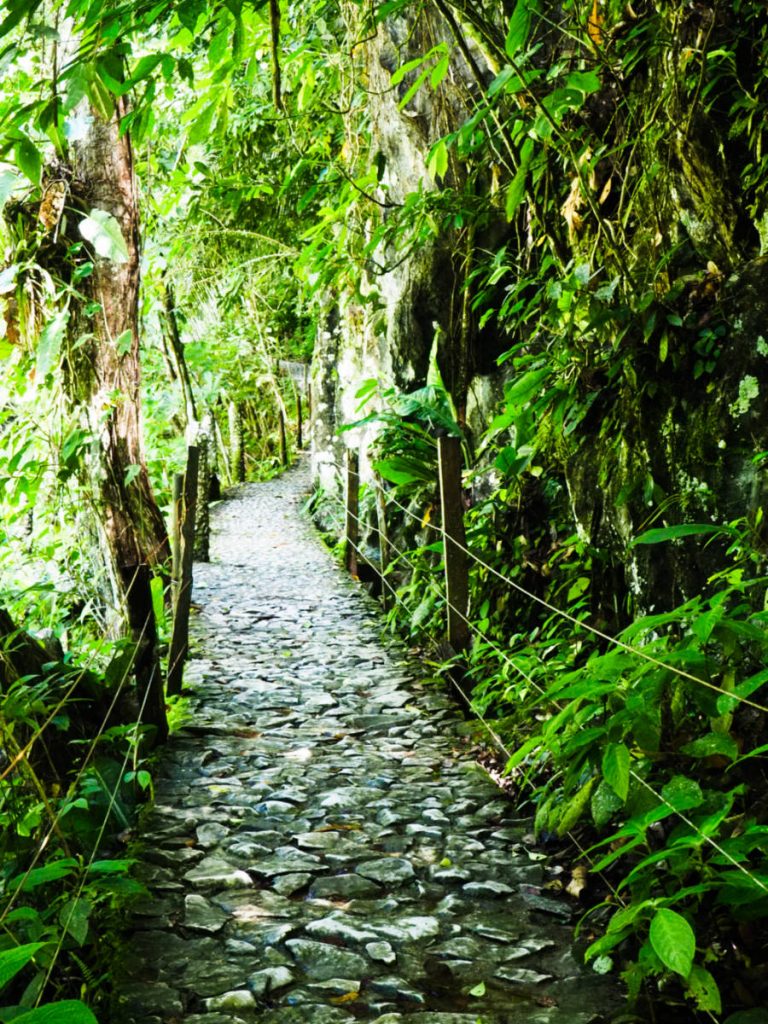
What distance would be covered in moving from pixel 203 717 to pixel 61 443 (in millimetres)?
1986

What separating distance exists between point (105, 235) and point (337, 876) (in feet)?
9.65

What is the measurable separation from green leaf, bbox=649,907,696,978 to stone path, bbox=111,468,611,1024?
26.6 inches

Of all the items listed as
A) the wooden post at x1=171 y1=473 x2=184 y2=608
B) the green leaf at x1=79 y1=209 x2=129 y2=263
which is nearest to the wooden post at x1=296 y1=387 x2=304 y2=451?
the wooden post at x1=171 y1=473 x2=184 y2=608

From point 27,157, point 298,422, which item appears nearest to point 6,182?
point 27,157

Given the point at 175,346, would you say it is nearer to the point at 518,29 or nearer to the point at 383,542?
the point at 383,542

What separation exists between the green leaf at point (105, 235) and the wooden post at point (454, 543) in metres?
2.53

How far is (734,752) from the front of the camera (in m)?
2.34

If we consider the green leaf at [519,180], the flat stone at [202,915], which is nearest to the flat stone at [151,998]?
the flat stone at [202,915]

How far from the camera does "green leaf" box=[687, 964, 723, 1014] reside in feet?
6.77

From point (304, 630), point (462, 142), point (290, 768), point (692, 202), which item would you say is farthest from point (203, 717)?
point (692, 202)

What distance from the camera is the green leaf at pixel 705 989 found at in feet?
6.77

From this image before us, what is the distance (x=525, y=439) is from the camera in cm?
467

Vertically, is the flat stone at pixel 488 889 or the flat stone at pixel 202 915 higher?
the flat stone at pixel 202 915

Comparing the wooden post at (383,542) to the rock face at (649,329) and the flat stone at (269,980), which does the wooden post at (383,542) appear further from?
the flat stone at (269,980)
